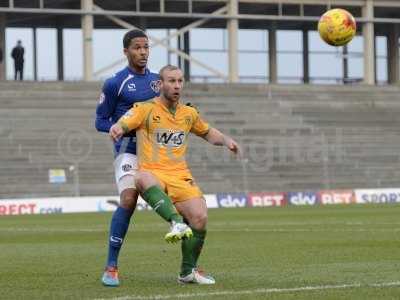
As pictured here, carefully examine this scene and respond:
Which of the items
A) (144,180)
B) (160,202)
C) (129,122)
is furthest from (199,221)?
(129,122)

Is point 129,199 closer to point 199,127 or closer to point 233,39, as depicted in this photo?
point 199,127

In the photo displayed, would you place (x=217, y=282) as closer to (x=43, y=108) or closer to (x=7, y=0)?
(x=43, y=108)

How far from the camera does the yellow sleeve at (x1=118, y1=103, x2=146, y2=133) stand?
417 inches

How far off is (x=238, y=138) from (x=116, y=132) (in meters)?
33.4

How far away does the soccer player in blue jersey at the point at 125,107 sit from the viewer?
11.0m

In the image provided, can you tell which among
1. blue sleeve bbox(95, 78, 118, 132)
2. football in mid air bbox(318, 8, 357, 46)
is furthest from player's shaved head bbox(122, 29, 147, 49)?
football in mid air bbox(318, 8, 357, 46)

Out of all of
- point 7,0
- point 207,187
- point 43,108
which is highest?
point 7,0

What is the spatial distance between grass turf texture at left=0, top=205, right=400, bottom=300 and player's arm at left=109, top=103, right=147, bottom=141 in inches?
52.9

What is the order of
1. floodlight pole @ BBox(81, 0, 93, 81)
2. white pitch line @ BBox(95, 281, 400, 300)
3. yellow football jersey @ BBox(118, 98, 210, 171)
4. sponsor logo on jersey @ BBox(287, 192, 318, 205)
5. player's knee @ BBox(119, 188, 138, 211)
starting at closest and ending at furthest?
white pitch line @ BBox(95, 281, 400, 300), yellow football jersey @ BBox(118, 98, 210, 171), player's knee @ BBox(119, 188, 138, 211), sponsor logo on jersey @ BBox(287, 192, 318, 205), floodlight pole @ BBox(81, 0, 93, 81)

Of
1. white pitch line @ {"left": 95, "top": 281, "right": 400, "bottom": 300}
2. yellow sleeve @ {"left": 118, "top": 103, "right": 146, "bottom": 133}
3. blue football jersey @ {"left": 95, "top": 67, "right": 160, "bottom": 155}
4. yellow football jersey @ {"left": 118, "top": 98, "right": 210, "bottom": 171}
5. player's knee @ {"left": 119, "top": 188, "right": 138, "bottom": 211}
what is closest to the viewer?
white pitch line @ {"left": 95, "top": 281, "right": 400, "bottom": 300}

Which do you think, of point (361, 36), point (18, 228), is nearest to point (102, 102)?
point (18, 228)

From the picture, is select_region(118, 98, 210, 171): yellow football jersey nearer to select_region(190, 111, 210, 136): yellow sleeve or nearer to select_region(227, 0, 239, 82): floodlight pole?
select_region(190, 111, 210, 136): yellow sleeve

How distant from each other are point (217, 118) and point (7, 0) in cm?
1008

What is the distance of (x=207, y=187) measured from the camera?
42.3 metres
